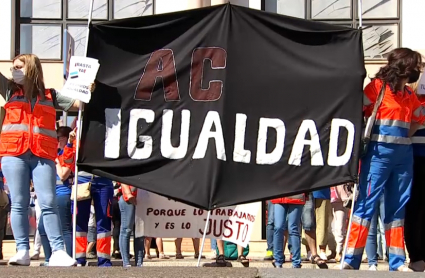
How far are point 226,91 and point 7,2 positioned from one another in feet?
30.8

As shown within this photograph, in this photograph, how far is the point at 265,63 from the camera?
8492 mm

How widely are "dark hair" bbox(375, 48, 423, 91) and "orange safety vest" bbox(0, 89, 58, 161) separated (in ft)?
9.43

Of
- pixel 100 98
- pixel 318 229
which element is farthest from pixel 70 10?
→ pixel 100 98

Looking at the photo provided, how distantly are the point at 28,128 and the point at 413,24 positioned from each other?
32.7ft

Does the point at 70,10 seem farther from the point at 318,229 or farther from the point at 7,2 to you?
the point at 318,229

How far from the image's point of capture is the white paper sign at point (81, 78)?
833 centimetres

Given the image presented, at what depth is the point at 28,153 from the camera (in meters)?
8.40

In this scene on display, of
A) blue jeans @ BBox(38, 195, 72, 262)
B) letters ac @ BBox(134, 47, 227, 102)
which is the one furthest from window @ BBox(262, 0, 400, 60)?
letters ac @ BBox(134, 47, 227, 102)

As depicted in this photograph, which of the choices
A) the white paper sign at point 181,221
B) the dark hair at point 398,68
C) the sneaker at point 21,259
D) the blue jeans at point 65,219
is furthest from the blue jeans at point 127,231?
the dark hair at point 398,68

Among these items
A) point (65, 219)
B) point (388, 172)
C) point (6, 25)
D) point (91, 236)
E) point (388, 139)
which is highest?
point (6, 25)

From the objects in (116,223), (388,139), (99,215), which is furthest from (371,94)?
(116,223)

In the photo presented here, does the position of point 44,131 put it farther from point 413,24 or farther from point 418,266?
point 413,24

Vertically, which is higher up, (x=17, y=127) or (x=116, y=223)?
(x=17, y=127)

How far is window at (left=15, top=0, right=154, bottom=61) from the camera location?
1714 centimetres
